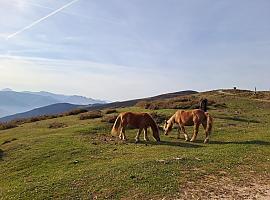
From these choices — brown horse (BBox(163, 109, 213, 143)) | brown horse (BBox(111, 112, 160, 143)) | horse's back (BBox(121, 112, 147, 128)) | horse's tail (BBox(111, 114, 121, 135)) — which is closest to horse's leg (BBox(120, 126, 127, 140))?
brown horse (BBox(111, 112, 160, 143))

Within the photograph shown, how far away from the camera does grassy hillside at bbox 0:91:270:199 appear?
520 inches

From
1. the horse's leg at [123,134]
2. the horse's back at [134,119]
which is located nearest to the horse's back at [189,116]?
the horse's back at [134,119]

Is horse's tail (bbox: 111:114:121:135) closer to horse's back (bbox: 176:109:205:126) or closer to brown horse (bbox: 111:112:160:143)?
brown horse (bbox: 111:112:160:143)

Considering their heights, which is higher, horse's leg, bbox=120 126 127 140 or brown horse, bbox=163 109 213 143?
brown horse, bbox=163 109 213 143

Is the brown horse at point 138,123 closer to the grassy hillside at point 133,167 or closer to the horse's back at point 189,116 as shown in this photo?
the grassy hillside at point 133,167

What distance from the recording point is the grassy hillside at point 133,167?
13.2 meters

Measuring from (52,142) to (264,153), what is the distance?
1096 centimetres

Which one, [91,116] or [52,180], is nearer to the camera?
[52,180]

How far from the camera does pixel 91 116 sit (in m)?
33.6

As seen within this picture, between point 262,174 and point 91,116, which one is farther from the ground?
point 91,116

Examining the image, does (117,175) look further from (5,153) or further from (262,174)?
(5,153)

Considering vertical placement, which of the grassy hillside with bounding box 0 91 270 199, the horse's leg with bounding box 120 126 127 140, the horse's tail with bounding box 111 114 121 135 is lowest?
the grassy hillside with bounding box 0 91 270 199

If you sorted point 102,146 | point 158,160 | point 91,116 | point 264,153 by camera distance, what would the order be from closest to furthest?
point 158,160
point 264,153
point 102,146
point 91,116

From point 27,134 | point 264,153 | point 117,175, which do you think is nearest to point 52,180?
point 117,175
